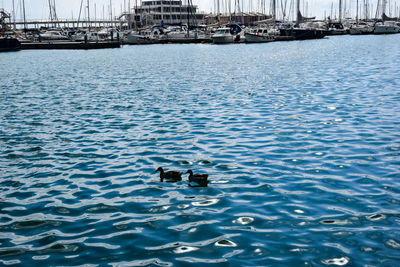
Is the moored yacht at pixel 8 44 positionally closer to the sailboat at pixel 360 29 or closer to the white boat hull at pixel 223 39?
the white boat hull at pixel 223 39

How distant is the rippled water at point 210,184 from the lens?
7.17 meters

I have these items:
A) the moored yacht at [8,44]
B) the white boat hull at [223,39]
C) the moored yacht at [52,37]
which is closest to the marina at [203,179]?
the moored yacht at [8,44]

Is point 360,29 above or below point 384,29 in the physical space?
above

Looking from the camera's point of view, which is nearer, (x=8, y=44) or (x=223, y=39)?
(x=8, y=44)

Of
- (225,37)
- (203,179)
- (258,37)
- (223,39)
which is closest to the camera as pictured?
(203,179)

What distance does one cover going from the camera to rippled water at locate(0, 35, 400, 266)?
717 centimetres

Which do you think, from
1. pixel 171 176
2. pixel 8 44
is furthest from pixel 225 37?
pixel 171 176

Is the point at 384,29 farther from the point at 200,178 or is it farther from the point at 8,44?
the point at 200,178

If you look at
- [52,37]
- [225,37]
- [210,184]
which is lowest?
[210,184]

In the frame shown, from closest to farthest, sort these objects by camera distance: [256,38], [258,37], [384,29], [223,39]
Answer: [223,39]
[258,37]
[256,38]
[384,29]

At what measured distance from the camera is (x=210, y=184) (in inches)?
405

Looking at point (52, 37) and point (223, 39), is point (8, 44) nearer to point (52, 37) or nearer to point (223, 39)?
point (52, 37)

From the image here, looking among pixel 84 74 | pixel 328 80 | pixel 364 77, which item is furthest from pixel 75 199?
pixel 84 74

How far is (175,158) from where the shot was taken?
12539 millimetres
